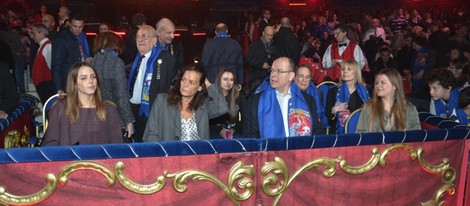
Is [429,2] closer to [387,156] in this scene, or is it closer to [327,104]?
[327,104]

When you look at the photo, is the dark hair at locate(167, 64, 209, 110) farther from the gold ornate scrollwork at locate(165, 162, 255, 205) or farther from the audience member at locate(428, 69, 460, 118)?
the audience member at locate(428, 69, 460, 118)

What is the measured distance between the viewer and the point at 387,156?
15.8 ft

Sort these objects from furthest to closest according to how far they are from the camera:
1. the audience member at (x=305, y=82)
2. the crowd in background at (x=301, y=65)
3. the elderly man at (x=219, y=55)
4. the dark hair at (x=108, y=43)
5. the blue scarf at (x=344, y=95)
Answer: the elderly man at (x=219, y=55) < the audience member at (x=305, y=82) < the blue scarf at (x=344, y=95) < the dark hair at (x=108, y=43) < the crowd in background at (x=301, y=65)

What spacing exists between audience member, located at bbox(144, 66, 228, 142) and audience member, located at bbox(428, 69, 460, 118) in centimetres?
300

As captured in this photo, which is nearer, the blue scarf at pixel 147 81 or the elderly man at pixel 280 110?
the elderly man at pixel 280 110

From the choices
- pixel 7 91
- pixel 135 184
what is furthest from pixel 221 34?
pixel 135 184

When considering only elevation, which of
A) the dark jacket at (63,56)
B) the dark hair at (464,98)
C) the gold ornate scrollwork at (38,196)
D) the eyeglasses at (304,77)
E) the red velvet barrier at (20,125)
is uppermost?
the dark jacket at (63,56)

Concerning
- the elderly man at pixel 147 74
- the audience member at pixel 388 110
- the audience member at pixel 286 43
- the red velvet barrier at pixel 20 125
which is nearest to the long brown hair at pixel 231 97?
the elderly man at pixel 147 74

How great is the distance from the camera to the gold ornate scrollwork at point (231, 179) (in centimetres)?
437

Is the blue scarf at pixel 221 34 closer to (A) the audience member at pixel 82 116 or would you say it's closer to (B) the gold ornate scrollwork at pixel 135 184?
(A) the audience member at pixel 82 116

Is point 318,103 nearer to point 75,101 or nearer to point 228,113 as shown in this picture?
point 228,113

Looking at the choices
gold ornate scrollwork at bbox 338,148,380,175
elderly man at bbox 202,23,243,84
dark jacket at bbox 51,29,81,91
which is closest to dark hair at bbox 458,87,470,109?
gold ornate scrollwork at bbox 338,148,380,175

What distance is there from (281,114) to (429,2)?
19359 mm

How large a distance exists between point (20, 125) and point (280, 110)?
3.08 meters
